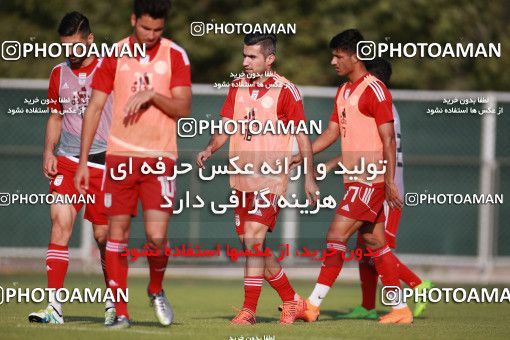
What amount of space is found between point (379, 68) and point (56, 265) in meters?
3.50

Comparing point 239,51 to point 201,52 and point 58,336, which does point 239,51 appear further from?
point 58,336

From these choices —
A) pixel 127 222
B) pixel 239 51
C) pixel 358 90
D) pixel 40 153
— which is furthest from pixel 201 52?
pixel 127 222

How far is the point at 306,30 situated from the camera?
21.8 metres

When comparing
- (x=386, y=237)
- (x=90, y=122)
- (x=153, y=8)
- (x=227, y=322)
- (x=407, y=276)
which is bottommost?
(x=227, y=322)

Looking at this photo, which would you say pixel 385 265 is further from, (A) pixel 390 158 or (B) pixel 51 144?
(B) pixel 51 144

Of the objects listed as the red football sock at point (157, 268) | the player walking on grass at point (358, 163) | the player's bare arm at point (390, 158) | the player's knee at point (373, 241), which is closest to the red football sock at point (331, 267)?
the player walking on grass at point (358, 163)

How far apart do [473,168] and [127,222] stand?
10.9m

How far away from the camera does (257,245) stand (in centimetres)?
1010

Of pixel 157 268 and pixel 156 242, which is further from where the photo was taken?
pixel 157 268

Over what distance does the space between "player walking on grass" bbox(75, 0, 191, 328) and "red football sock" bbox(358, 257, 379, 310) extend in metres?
3.02

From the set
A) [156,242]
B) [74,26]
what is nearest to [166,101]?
[156,242]

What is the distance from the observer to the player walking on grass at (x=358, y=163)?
34.0 ft

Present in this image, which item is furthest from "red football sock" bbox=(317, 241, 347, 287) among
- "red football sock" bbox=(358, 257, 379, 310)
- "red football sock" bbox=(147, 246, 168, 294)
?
"red football sock" bbox=(147, 246, 168, 294)

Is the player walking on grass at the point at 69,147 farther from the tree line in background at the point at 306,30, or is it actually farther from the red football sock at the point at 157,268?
the tree line in background at the point at 306,30
